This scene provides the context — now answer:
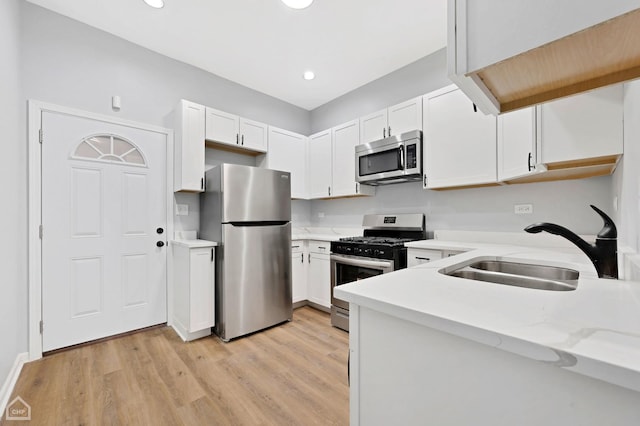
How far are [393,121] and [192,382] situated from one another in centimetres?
292

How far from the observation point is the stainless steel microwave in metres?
2.62

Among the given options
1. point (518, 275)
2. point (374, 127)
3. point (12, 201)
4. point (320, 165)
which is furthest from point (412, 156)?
point (12, 201)

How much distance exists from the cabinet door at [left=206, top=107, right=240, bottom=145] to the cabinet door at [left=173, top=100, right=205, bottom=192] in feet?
0.25

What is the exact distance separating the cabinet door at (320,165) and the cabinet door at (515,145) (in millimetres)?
1931

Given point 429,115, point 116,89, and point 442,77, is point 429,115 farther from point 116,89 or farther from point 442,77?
point 116,89

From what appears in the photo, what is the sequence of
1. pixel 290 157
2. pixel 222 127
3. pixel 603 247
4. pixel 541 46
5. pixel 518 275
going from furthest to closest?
pixel 290 157
pixel 222 127
pixel 518 275
pixel 603 247
pixel 541 46

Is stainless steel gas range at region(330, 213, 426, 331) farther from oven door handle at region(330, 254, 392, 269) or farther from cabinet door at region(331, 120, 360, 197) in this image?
cabinet door at region(331, 120, 360, 197)

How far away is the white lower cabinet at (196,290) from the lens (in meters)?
2.48

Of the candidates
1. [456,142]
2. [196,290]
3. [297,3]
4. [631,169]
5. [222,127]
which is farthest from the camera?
[222,127]

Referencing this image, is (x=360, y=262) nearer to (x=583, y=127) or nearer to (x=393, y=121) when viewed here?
(x=393, y=121)

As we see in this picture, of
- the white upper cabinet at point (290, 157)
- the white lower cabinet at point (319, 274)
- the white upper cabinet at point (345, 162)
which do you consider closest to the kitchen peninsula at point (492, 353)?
the white lower cabinet at point (319, 274)

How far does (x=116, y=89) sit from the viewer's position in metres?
2.59

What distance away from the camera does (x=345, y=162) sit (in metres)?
3.36

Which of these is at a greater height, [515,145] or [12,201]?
[515,145]
